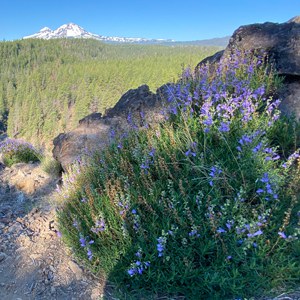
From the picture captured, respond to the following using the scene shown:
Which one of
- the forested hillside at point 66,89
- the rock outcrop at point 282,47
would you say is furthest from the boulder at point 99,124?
the forested hillside at point 66,89

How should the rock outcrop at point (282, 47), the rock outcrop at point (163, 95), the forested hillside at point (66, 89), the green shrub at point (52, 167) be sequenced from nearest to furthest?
the rock outcrop at point (282, 47) → the rock outcrop at point (163, 95) → the green shrub at point (52, 167) → the forested hillside at point (66, 89)

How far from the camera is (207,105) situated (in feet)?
9.88

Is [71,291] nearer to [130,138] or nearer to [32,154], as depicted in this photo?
[130,138]

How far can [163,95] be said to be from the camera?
5340 millimetres

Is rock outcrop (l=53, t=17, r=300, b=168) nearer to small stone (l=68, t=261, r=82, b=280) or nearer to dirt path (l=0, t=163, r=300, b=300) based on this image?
dirt path (l=0, t=163, r=300, b=300)

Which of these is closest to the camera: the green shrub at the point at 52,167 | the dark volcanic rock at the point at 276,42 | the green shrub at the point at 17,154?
the dark volcanic rock at the point at 276,42

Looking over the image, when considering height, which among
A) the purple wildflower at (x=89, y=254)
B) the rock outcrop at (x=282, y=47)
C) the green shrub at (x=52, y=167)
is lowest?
the green shrub at (x=52, y=167)

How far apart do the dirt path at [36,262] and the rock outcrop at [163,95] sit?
1244mm

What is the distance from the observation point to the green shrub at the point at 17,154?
7.73 meters

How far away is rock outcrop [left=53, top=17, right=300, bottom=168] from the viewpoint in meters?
4.69

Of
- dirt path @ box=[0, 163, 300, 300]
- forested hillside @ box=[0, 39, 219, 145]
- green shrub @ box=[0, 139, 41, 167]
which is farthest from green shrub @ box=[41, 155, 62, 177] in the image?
forested hillside @ box=[0, 39, 219, 145]

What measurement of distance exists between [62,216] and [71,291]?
819mm

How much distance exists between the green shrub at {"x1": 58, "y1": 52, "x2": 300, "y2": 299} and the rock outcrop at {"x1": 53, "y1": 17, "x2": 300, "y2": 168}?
47.8 inches

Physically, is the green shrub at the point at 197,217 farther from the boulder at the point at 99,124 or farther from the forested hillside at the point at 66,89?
the forested hillside at the point at 66,89
